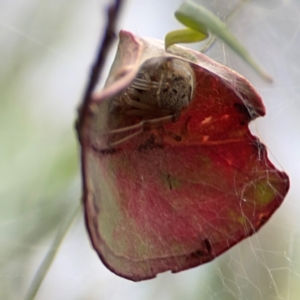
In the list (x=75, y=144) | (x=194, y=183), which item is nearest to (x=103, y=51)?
(x=194, y=183)

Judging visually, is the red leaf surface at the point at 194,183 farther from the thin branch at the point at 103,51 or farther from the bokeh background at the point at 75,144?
the bokeh background at the point at 75,144

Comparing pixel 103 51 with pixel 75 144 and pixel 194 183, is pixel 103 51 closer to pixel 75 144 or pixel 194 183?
pixel 194 183

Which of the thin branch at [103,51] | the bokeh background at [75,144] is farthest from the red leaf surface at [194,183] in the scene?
the bokeh background at [75,144]

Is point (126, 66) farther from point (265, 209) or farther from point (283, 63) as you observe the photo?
point (283, 63)

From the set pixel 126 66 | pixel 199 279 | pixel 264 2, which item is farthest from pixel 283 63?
pixel 126 66

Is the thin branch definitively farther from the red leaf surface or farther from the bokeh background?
the bokeh background
